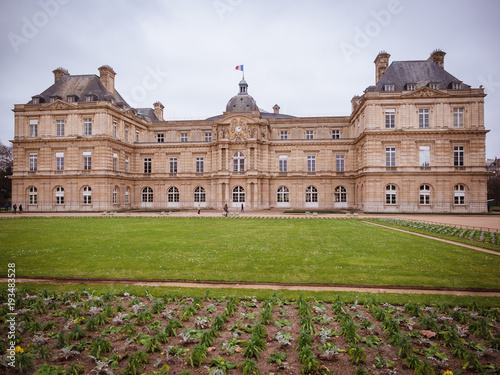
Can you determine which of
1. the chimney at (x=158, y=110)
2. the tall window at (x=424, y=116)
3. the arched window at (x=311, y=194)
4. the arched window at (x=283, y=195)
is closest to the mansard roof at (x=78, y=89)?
the chimney at (x=158, y=110)

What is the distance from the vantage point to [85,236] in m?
18.5

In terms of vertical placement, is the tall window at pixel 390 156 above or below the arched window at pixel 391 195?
above

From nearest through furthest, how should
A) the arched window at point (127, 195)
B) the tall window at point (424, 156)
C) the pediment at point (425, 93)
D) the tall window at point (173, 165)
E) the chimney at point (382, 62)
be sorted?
the pediment at point (425, 93)
the tall window at point (424, 156)
the chimney at point (382, 62)
the arched window at point (127, 195)
the tall window at point (173, 165)

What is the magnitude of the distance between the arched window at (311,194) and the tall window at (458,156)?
64.5 ft

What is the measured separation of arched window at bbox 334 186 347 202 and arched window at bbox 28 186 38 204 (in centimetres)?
4759

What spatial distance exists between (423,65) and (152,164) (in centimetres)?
4569

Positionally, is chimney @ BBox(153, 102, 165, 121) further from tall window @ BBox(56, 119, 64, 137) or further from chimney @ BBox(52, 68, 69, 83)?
tall window @ BBox(56, 119, 64, 137)

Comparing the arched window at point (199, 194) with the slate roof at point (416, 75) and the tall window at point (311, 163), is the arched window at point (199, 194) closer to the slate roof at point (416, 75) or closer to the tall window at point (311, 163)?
the tall window at point (311, 163)

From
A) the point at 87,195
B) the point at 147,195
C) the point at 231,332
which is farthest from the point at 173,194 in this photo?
the point at 231,332

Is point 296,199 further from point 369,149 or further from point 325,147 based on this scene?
point 369,149

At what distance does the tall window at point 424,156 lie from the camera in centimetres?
4028

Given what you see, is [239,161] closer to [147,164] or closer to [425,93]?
[147,164]

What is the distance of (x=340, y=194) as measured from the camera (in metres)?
48.8

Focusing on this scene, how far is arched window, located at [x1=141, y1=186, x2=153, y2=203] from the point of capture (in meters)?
51.8
